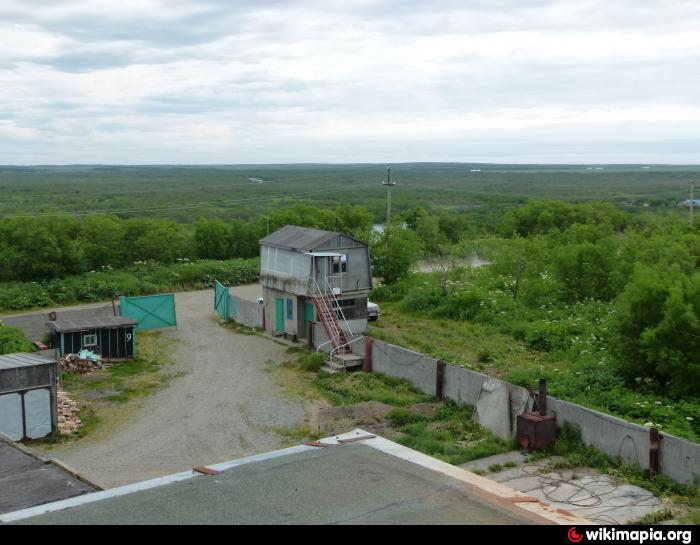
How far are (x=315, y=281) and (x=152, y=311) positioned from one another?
301 inches

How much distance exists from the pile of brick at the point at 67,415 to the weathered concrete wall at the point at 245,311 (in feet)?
33.8

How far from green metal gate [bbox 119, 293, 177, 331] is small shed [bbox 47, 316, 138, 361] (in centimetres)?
416

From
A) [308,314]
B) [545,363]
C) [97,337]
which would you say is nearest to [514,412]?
[545,363]

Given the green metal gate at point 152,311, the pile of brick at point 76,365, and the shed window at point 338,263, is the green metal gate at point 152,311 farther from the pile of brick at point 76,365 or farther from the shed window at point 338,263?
the shed window at point 338,263

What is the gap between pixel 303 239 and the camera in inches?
1120

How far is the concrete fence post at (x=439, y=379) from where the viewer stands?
67.1 feet

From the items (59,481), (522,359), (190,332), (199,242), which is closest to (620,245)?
(522,359)

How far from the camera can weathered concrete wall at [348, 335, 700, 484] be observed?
1447 cm

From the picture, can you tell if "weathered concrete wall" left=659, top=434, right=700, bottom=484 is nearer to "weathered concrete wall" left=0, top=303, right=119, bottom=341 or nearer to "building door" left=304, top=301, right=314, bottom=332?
"building door" left=304, top=301, right=314, bottom=332

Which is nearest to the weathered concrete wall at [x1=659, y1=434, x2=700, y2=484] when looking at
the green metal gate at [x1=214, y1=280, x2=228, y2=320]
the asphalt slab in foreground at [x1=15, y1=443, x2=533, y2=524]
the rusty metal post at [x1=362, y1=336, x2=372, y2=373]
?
the asphalt slab in foreground at [x1=15, y1=443, x2=533, y2=524]
